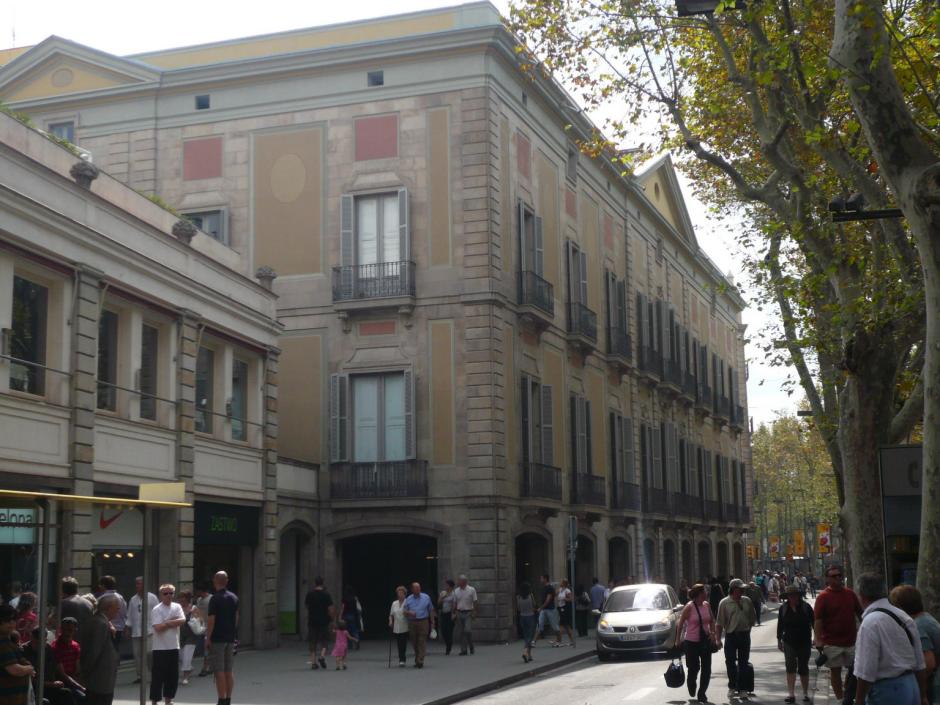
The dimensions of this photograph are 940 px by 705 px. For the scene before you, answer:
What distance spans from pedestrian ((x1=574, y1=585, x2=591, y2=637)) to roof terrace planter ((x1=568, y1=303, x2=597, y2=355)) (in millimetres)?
7118

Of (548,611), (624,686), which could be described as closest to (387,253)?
(548,611)

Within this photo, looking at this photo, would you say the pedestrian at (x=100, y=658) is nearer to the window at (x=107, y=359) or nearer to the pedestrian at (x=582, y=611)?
the window at (x=107, y=359)

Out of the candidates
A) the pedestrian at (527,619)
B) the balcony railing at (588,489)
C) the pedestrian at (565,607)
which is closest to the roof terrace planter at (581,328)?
the balcony railing at (588,489)

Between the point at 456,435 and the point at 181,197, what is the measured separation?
9.87 metres

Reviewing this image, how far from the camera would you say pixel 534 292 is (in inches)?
1326

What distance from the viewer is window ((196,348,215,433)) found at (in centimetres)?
2566

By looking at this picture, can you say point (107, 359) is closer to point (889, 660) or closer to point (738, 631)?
point (738, 631)

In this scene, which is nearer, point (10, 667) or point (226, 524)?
point (10, 667)

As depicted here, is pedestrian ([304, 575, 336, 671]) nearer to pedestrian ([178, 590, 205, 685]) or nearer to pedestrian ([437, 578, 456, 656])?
pedestrian ([178, 590, 205, 685])

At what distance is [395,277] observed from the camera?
3167 centimetres

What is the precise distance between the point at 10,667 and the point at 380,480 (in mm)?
21299

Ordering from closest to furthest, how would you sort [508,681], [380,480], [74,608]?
[74,608], [508,681], [380,480]

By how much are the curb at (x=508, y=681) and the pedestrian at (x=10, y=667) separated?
824cm

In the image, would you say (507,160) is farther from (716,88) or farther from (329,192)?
(716,88)
